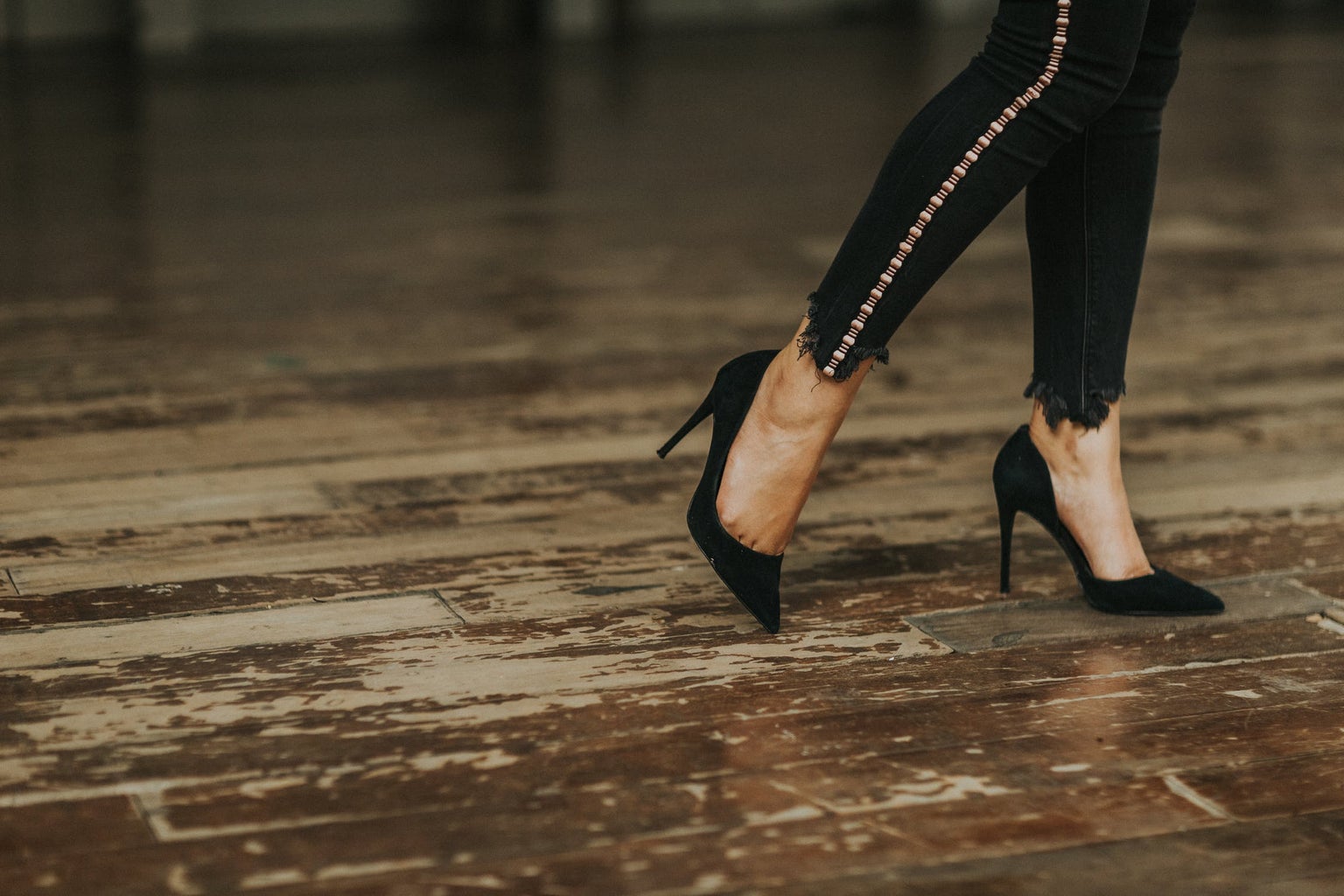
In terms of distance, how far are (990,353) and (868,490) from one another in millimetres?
611

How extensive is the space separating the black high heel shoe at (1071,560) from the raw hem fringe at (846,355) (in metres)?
0.18

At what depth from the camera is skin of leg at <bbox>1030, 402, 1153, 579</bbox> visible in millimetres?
1199

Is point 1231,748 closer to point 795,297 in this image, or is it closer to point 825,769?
point 825,769

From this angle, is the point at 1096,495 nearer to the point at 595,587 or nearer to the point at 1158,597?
the point at 1158,597

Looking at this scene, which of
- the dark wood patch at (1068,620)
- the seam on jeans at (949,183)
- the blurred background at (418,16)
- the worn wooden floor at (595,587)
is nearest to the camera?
the worn wooden floor at (595,587)

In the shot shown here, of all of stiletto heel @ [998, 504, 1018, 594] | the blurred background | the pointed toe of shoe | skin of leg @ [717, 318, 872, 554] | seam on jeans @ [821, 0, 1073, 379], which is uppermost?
the blurred background

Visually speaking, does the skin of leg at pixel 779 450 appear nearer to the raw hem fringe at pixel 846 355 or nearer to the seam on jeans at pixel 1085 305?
the raw hem fringe at pixel 846 355

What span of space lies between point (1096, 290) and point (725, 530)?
1.04 feet

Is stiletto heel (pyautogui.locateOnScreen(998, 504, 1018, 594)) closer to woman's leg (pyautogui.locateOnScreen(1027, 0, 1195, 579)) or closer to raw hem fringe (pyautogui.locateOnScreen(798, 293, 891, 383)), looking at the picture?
woman's leg (pyautogui.locateOnScreen(1027, 0, 1195, 579))

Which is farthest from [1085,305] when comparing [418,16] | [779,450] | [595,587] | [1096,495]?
[418,16]

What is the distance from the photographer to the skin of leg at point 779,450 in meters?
1.12

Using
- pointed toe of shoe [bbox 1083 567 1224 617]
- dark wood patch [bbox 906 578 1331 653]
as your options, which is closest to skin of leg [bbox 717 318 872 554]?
dark wood patch [bbox 906 578 1331 653]

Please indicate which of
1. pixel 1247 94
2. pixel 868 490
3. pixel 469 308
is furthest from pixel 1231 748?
pixel 1247 94

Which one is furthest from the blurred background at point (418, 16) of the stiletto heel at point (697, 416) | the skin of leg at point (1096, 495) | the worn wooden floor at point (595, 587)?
the skin of leg at point (1096, 495)
